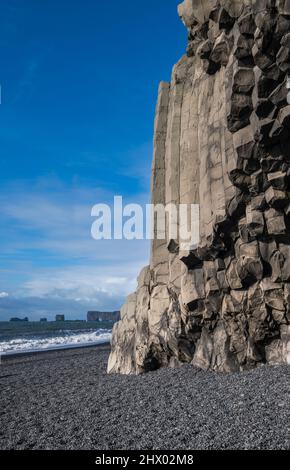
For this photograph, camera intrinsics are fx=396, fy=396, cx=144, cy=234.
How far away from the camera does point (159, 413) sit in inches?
394

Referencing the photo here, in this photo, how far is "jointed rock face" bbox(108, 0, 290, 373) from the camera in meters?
12.7

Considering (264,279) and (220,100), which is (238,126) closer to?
(220,100)

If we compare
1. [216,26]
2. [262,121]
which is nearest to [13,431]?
[262,121]

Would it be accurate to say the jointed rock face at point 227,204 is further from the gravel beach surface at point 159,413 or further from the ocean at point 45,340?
the ocean at point 45,340

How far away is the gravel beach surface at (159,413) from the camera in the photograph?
25.9ft

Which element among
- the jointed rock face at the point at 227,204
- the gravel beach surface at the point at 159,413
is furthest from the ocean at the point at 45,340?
the gravel beach surface at the point at 159,413

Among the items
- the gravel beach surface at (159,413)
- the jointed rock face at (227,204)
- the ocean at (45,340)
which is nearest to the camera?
the gravel beach surface at (159,413)

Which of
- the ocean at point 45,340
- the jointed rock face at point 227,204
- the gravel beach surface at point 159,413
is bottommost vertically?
the ocean at point 45,340

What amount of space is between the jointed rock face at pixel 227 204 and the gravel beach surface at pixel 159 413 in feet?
5.08

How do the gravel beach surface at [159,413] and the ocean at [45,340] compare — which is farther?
the ocean at [45,340]

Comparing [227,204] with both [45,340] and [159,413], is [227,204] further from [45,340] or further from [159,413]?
[45,340]

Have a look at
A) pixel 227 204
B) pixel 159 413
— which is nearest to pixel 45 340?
pixel 227 204

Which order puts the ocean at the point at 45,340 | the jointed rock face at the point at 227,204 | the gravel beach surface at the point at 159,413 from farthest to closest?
the ocean at the point at 45,340
the jointed rock face at the point at 227,204
the gravel beach surface at the point at 159,413

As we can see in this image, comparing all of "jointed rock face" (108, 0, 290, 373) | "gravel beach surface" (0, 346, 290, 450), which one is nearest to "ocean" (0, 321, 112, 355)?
"jointed rock face" (108, 0, 290, 373)
